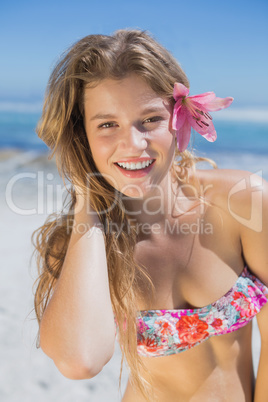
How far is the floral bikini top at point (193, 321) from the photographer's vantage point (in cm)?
174

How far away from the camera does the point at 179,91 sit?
1.70m

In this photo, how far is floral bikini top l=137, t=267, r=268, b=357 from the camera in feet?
5.71

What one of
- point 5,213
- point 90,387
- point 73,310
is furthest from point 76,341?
point 5,213

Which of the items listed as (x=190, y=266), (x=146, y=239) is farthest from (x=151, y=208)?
(x=190, y=266)

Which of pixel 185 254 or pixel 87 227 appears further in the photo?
pixel 185 254

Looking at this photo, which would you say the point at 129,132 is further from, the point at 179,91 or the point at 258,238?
the point at 258,238

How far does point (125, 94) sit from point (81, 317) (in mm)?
833

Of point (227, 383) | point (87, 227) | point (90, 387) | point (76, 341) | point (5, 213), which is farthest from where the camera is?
point (5, 213)

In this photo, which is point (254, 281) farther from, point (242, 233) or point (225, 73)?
point (225, 73)

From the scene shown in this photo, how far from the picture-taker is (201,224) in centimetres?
192

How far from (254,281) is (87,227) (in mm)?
743

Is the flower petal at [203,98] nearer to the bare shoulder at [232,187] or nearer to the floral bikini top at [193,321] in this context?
the bare shoulder at [232,187]

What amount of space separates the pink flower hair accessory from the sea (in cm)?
863

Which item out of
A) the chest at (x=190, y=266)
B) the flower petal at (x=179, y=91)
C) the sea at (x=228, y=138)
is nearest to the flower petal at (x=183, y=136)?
the flower petal at (x=179, y=91)
